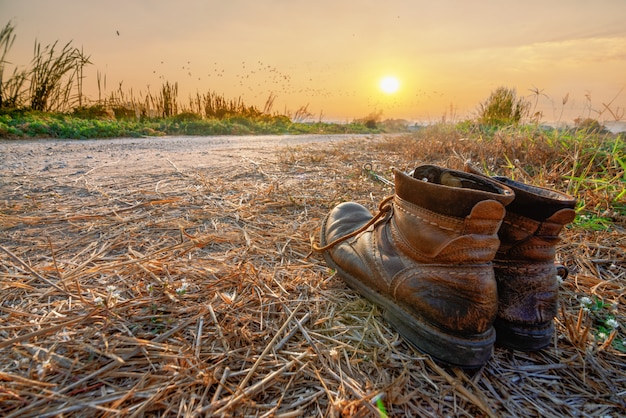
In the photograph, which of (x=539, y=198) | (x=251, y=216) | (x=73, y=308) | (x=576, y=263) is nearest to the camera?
(x=539, y=198)

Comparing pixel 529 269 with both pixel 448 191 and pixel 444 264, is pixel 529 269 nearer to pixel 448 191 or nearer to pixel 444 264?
pixel 444 264

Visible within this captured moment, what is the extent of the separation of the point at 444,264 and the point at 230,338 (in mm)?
724

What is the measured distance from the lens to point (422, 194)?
104 centimetres

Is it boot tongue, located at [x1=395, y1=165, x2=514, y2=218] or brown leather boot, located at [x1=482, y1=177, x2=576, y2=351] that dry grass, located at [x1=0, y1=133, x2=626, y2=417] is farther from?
boot tongue, located at [x1=395, y1=165, x2=514, y2=218]

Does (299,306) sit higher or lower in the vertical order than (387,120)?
lower

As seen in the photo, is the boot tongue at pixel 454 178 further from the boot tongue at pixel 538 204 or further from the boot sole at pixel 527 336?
the boot sole at pixel 527 336

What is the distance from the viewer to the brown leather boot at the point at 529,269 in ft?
3.45

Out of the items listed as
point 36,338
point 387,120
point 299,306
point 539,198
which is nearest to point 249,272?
point 299,306

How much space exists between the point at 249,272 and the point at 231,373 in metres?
0.56

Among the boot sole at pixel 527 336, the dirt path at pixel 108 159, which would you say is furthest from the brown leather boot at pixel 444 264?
the dirt path at pixel 108 159

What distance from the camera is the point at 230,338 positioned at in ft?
3.43

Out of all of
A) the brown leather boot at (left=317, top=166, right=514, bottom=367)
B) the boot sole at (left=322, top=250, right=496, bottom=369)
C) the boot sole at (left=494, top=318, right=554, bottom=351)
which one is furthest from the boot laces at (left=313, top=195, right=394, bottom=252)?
the boot sole at (left=494, top=318, right=554, bottom=351)

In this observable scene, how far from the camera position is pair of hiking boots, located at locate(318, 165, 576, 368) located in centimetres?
97

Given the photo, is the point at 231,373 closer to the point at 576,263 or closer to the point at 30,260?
the point at 30,260
